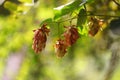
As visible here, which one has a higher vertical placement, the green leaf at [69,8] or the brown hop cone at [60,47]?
the green leaf at [69,8]

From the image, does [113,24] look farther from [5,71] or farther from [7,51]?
[5,71]

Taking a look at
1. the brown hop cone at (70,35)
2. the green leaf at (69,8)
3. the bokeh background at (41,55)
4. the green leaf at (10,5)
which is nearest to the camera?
the green leaf at (69,8)

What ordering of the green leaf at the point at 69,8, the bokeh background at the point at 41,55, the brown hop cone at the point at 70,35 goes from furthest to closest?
the bokeh background at the point at 41,55 < the brown hop cone at the point at 70,35 < the green leaf at the point at 69,8

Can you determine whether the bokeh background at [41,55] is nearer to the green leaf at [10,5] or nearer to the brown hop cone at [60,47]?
the green leaf at [10,5]

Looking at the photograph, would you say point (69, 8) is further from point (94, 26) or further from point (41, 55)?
point (41, 55)

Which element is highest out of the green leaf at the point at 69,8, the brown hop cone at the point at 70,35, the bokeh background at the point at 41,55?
the green leaf at the point at 69,8

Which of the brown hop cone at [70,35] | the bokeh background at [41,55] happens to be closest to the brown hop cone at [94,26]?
the brown hop cone at [70,35]

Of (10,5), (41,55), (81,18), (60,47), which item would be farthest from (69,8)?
(41,55)

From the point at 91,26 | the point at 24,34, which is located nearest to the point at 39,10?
the point at 24,34

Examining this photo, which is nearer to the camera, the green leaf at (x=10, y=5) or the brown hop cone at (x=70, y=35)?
the brown hop cone at (x=70, y=35)
